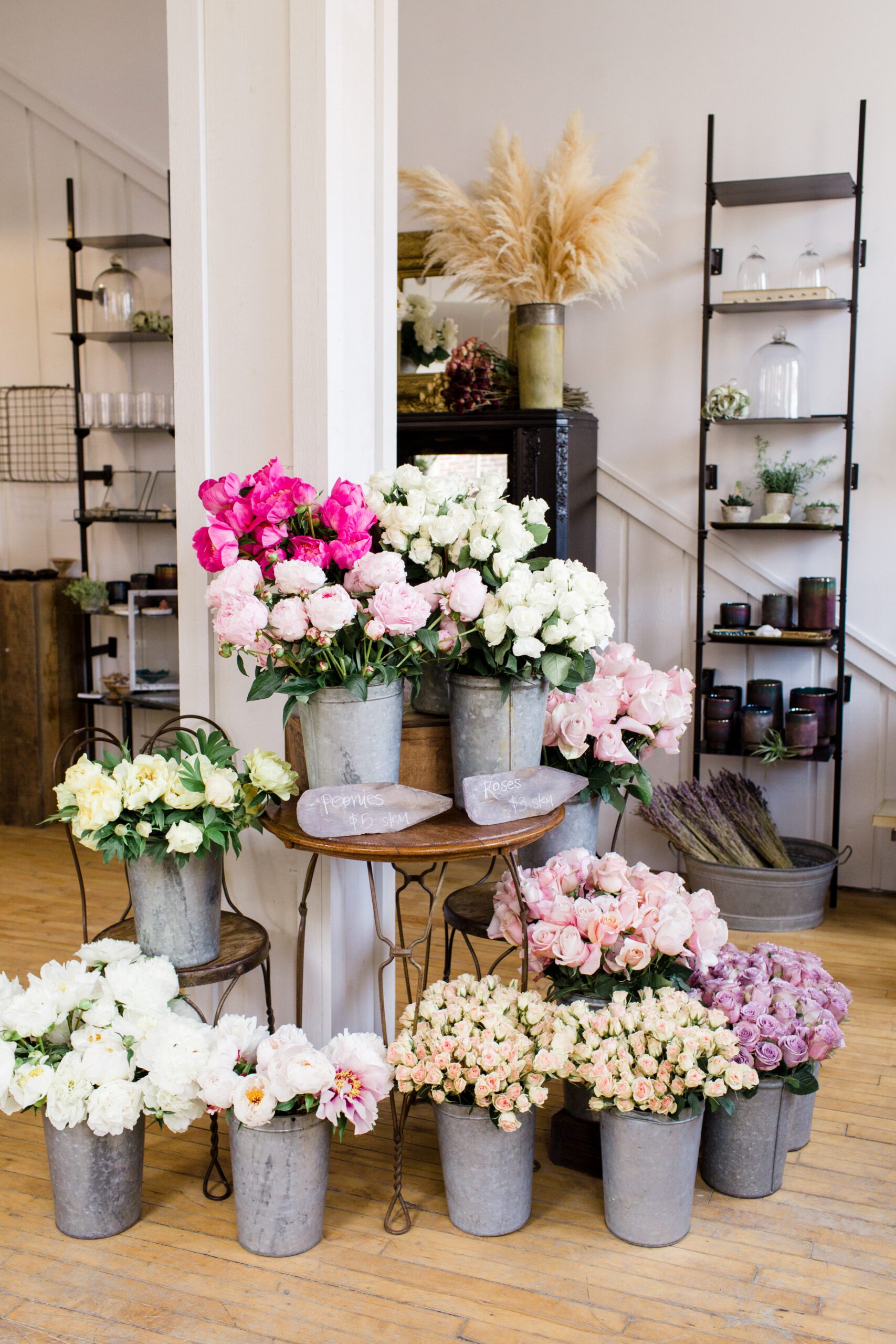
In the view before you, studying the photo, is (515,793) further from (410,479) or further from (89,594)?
(89,594)

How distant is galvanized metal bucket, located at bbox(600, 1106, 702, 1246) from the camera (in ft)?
7.00

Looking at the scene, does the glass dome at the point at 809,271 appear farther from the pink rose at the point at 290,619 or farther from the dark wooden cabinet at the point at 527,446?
the pink rose at the point at 290,619

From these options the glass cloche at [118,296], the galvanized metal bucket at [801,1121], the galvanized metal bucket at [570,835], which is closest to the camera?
the galvanized metal bucket at [801,1121]

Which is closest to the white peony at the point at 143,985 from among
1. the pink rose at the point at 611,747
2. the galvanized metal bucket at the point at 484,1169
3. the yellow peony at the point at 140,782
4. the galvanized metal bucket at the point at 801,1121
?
the yellow peony at the point at 140,782

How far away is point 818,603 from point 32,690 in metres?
3.13

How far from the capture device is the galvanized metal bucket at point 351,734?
208cm

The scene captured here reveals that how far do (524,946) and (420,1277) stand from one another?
1.96 ft

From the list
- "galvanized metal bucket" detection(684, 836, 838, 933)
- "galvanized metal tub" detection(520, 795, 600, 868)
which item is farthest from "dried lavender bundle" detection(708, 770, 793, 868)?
"galvanized metal tub" detection(520, 795, 600, 868)

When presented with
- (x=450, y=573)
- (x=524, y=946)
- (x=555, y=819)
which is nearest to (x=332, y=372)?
(x=450, y=573)

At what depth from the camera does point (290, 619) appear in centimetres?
196

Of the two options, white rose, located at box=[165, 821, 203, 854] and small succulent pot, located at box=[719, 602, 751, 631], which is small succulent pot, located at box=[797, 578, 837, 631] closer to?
small succulent pot, located at box=[719, 602, 751, 631]

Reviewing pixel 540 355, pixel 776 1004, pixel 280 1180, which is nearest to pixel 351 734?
pixel 280 1180

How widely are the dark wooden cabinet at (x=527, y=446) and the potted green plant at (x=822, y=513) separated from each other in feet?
2.55

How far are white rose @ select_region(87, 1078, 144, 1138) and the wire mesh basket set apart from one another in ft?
11.6
